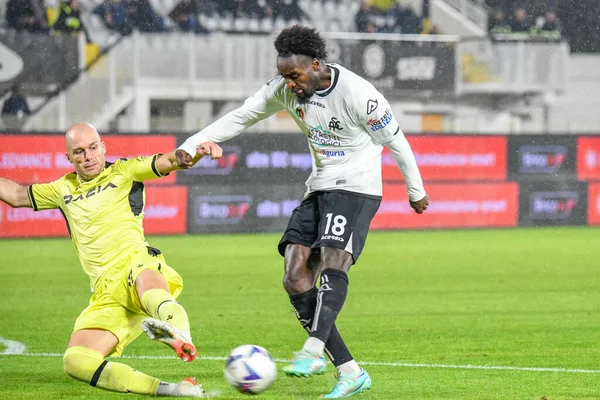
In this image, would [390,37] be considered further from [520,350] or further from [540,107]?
[520,350]

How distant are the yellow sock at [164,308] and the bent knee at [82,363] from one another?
0.42m

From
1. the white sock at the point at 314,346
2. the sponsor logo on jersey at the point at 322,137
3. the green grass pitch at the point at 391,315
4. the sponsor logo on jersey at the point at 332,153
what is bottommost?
the green grass pitch at the point at 391,315

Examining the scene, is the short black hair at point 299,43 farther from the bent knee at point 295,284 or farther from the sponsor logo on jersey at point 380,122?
the bent knee at point 295,284

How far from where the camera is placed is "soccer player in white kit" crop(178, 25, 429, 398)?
19.2 feet

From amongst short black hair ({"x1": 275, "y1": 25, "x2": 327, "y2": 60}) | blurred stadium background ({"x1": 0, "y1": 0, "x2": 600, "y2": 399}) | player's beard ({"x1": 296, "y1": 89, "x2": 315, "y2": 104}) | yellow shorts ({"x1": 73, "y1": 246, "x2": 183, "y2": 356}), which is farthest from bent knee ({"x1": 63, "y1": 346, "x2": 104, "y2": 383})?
short black hair ({"x1": 275, "y1": 25, "x2": 327, "y2": 60})

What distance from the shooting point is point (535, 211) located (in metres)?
19.8

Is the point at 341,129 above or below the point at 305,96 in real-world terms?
below

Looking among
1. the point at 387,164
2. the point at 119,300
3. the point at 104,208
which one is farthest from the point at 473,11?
the point at 119,300

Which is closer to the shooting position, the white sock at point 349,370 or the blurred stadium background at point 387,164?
the white sock at point 349,370

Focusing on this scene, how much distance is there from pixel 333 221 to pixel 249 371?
113cm

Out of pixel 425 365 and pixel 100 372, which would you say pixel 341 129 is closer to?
pixel 100 372

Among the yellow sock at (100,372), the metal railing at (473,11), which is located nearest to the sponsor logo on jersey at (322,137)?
the yellow sock at (100,372)

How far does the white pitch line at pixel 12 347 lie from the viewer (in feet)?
25.6

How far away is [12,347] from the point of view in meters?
8.04
